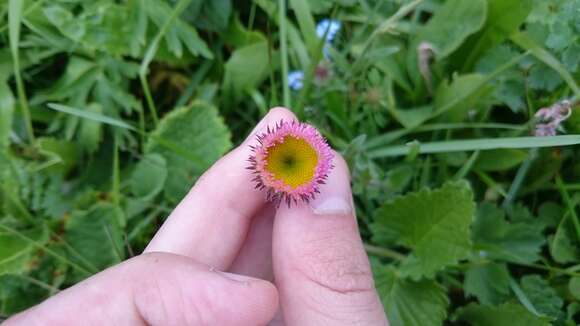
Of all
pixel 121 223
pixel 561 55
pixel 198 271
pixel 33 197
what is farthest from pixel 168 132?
pixel 561 55

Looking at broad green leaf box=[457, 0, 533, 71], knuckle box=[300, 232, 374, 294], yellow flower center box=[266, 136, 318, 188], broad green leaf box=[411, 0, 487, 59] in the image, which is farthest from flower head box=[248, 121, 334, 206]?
broad green leaf box=[457, 0, 533, 71]

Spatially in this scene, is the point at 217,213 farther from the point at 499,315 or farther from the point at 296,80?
the point at 499,315

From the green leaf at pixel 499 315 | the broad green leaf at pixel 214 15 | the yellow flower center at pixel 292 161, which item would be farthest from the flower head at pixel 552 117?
the broad green leaf at pixel 214 15

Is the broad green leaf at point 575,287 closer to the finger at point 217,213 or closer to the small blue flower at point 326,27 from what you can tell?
the finger at point 217,213

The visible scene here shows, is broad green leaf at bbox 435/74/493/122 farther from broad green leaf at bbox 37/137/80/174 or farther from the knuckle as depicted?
A: broad green leaf at bbox 37/137/80/174

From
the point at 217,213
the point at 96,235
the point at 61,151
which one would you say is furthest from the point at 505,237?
the point at 61,151
